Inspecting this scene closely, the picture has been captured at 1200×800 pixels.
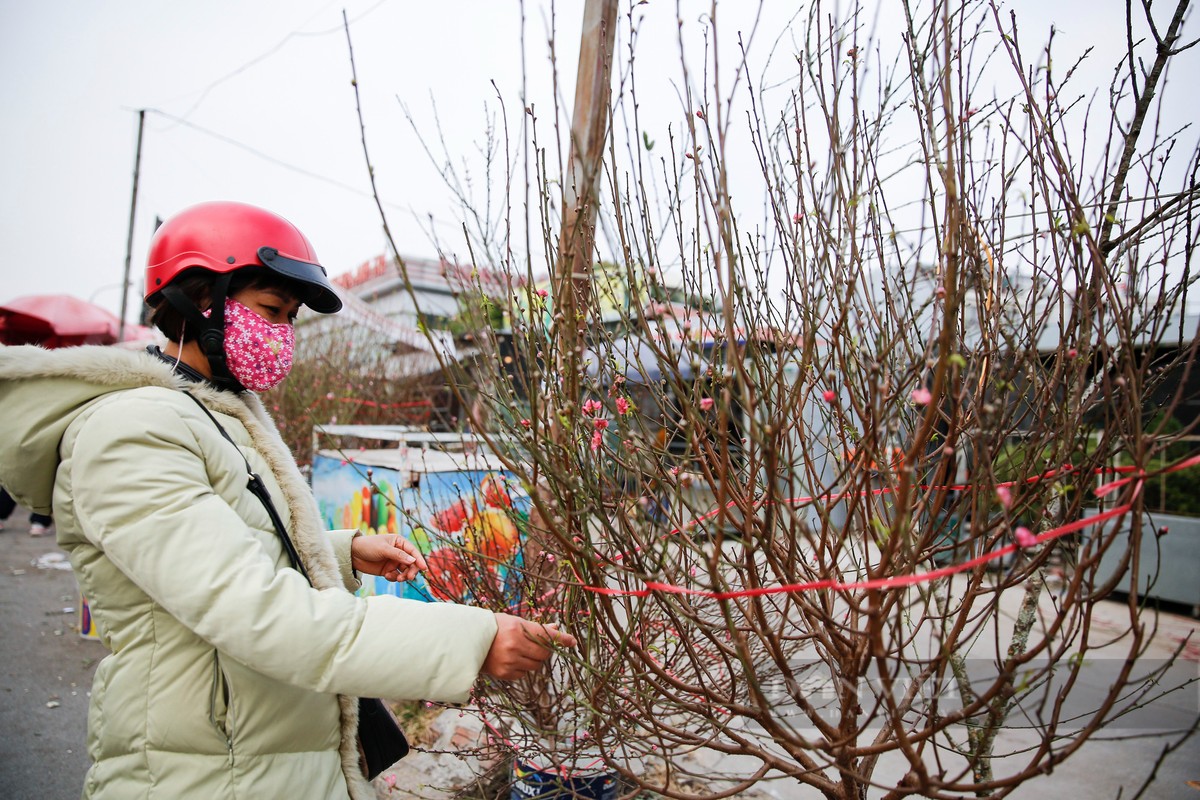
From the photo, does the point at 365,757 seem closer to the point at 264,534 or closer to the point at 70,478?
the point at 264,534

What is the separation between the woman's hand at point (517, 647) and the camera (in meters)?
1.54

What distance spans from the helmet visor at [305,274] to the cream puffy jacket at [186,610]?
0.42 meters

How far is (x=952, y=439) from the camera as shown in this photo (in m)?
1.61

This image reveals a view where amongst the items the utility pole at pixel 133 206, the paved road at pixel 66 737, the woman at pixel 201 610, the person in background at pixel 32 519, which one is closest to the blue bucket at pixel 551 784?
the paved road at pixel 66 737

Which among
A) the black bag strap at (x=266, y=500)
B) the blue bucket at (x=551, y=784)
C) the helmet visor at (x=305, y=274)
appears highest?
the helmet visor at (x=305, y=274)

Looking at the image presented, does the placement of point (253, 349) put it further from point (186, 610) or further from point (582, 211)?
point (582, 211)

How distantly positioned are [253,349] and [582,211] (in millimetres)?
975

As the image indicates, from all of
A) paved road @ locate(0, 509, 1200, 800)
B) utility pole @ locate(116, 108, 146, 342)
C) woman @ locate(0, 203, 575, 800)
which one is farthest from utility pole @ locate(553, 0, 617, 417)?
utility pole @ locate(116, 108, 146, 342)

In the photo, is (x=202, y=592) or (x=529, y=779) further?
(x=529, y=779)

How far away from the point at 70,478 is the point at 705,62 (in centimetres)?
188

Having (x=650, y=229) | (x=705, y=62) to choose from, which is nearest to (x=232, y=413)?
(x=650, y=229)

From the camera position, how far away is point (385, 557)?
6.95 ft

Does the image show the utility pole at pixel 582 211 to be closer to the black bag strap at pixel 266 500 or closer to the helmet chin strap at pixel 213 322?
the black bag strap at pixel 266 500

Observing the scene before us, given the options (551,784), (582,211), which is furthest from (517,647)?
(551,784)
